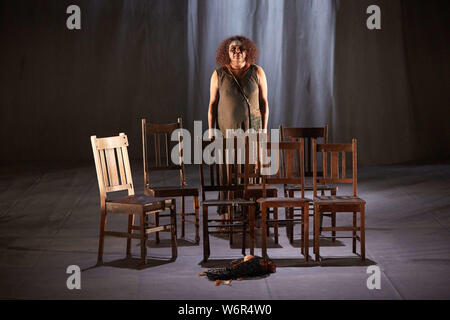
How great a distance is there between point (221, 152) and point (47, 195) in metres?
3.40

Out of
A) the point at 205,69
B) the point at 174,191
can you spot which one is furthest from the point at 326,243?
the point at 205,69

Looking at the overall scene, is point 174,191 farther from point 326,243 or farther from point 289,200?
point 326,243

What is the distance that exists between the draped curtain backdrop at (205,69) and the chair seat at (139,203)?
230 inches

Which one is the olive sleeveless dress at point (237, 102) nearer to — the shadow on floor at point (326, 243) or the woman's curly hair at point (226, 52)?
the woman's curly hair at point (226, 52)

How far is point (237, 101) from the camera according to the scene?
6.15 meters

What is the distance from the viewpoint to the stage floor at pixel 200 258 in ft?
14.0

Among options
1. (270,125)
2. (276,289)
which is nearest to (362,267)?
(276,289)

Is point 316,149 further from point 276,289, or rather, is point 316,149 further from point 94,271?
point 94,271

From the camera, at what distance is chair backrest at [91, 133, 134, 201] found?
5.03m

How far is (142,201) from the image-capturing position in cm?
496

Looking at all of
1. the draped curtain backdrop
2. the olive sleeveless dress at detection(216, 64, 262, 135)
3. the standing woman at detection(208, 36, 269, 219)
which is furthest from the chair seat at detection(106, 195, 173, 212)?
the draped curtain backdrop

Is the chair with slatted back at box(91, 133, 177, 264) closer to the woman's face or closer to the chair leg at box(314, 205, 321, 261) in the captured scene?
the chair leg at box(314, 205, 321, 261)

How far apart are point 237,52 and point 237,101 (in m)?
0.42

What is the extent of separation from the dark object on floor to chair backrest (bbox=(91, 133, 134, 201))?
102 cm
